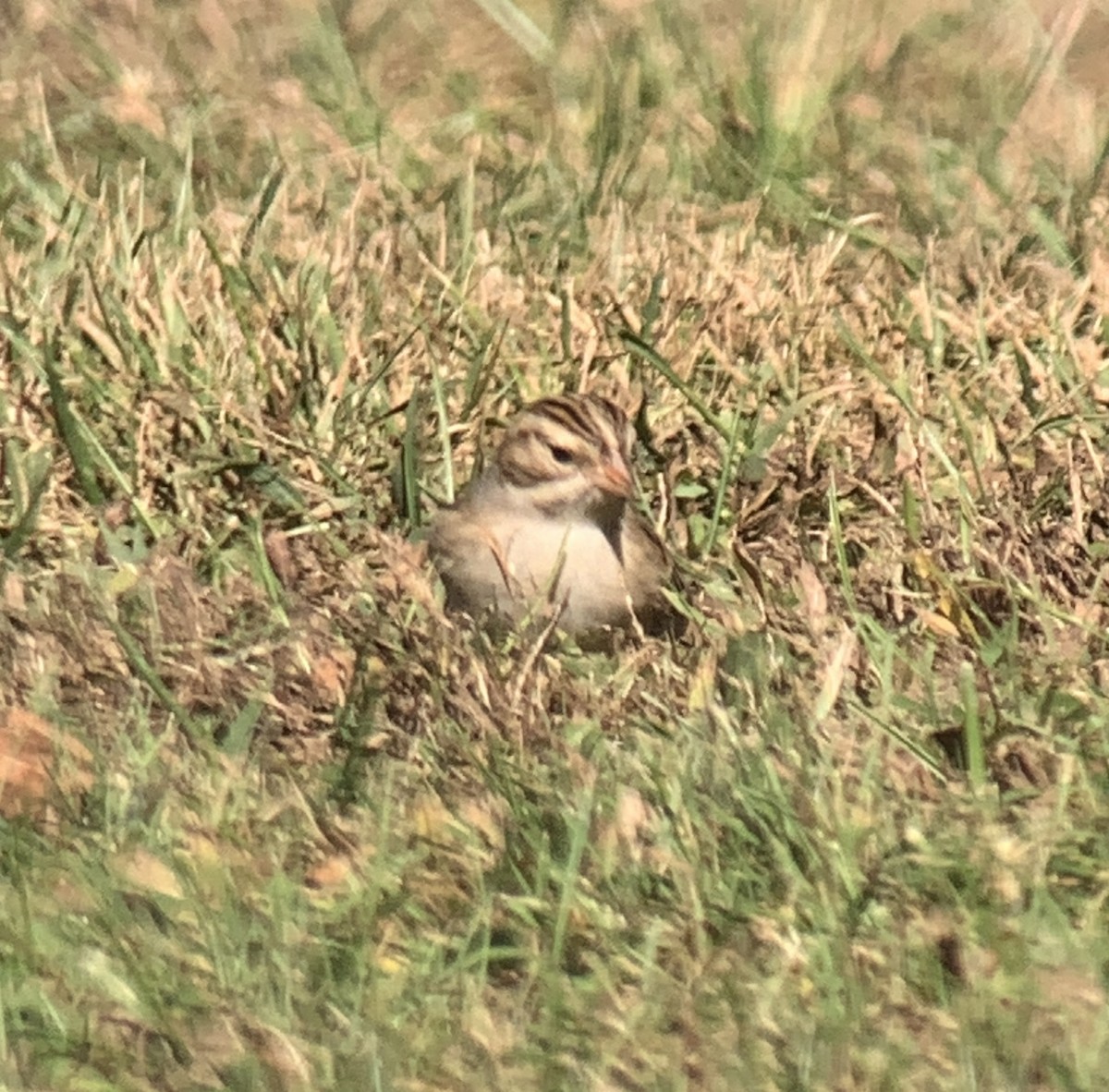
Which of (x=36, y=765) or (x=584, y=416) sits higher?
(x=584, y=416)

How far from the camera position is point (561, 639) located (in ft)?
16.1

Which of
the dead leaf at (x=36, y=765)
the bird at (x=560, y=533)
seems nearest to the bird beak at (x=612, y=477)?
the bird at (x=560, y=533)

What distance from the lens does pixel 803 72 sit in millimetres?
7070

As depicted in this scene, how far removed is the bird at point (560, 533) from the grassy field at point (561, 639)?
0.10m

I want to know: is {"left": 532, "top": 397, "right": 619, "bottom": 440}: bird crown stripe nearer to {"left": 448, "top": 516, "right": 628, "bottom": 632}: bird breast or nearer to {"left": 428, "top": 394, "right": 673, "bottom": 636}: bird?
{"left": 428, "top": 394, "right": 673, "bottom": 636}: bird

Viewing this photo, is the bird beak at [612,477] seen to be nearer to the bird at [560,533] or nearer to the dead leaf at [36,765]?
the bird at [560,533]

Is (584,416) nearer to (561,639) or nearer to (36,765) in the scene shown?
(561,639)

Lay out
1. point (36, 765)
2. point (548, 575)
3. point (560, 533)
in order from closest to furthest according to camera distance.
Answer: point (36, 765), point (548, 575), point (560, 533)

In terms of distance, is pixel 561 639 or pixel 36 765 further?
pixel 561 639

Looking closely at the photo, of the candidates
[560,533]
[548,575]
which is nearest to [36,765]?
[548,575]

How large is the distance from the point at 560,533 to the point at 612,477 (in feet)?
0.57

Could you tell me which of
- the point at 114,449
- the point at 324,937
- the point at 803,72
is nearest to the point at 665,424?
the point at 114,449

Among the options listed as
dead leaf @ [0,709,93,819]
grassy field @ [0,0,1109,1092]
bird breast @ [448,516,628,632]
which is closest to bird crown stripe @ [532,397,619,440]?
bird breast @ [448,516,628,632]

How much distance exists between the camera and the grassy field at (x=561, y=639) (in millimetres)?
3740
